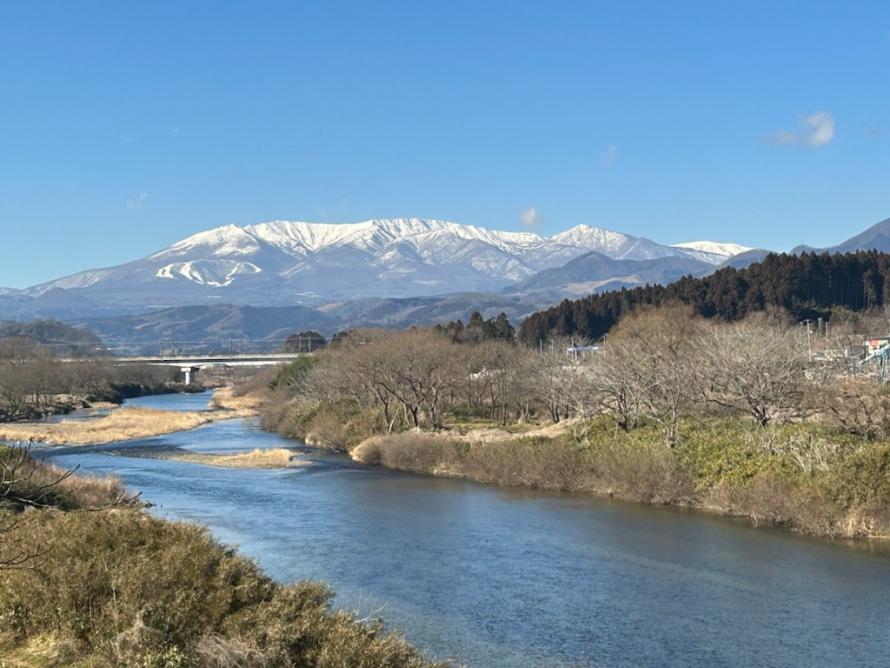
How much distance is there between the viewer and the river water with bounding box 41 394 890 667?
21438 millimetres

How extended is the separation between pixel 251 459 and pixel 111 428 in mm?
23409

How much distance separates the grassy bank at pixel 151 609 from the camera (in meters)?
13.9

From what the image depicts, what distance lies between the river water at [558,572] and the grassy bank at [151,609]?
504 cm

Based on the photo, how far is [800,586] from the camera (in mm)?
26156

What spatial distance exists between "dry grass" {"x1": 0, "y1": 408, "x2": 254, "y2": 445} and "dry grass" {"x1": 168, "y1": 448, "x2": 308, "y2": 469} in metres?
11.9

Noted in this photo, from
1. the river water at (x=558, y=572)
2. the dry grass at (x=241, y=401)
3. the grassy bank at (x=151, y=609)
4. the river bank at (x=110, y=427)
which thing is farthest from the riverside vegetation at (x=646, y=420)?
the dry grass at (x=241, y=401)

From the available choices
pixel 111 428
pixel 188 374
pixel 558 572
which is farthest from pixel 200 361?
pixel 558 572

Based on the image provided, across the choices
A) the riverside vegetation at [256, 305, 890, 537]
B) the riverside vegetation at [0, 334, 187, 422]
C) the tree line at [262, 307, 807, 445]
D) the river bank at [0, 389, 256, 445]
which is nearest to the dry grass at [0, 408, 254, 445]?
the river bank at [0, 389, 256, 445]

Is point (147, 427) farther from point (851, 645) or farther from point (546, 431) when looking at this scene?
point (851, 645)

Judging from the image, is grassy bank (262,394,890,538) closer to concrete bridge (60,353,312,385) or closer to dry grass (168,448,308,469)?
dry grass (168,448,308,469)

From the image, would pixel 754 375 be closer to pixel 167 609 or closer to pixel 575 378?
pixel 575 378

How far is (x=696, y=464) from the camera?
40.2m

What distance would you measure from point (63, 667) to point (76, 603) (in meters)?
1.73

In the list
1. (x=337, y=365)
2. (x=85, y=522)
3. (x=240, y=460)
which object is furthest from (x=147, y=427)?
(x=85, y=522)
